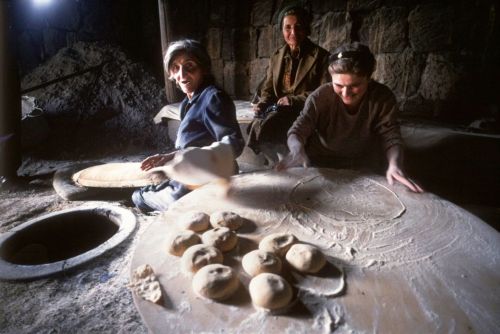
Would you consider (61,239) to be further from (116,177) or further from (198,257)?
(198,257)

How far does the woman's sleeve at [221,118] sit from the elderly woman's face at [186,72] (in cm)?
21

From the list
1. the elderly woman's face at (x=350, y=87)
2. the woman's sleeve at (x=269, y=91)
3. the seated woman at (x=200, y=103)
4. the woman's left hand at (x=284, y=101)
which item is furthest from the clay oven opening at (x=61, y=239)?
the woman's sleeve at (x=269, y=91)

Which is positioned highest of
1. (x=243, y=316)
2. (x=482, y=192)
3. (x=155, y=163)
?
(x=155, y=163)

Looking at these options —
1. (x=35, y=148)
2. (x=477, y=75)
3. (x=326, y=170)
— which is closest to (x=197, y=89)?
(x=326, y=170)

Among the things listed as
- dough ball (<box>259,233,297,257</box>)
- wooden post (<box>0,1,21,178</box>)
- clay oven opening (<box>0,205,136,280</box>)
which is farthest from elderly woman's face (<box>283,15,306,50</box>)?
wooden post (<box>0,1,21,178</box>)

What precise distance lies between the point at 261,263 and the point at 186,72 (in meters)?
1.55

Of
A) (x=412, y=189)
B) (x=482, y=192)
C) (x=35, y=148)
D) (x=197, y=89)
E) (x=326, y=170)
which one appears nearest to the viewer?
(x=412, y=189)

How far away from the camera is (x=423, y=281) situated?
40.2 inches

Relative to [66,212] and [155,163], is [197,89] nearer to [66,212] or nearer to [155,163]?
[155,163]

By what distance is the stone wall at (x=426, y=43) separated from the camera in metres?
3.74

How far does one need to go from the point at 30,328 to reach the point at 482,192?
4009 millimetres

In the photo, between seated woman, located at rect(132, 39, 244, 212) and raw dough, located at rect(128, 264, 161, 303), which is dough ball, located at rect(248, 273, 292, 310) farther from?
seated woman, located at rect(132, 39, 244, 212)

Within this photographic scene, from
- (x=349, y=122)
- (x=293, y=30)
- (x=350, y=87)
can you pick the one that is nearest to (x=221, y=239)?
(x=350, y=87)

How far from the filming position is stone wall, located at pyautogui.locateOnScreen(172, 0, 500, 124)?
374 centimetres
